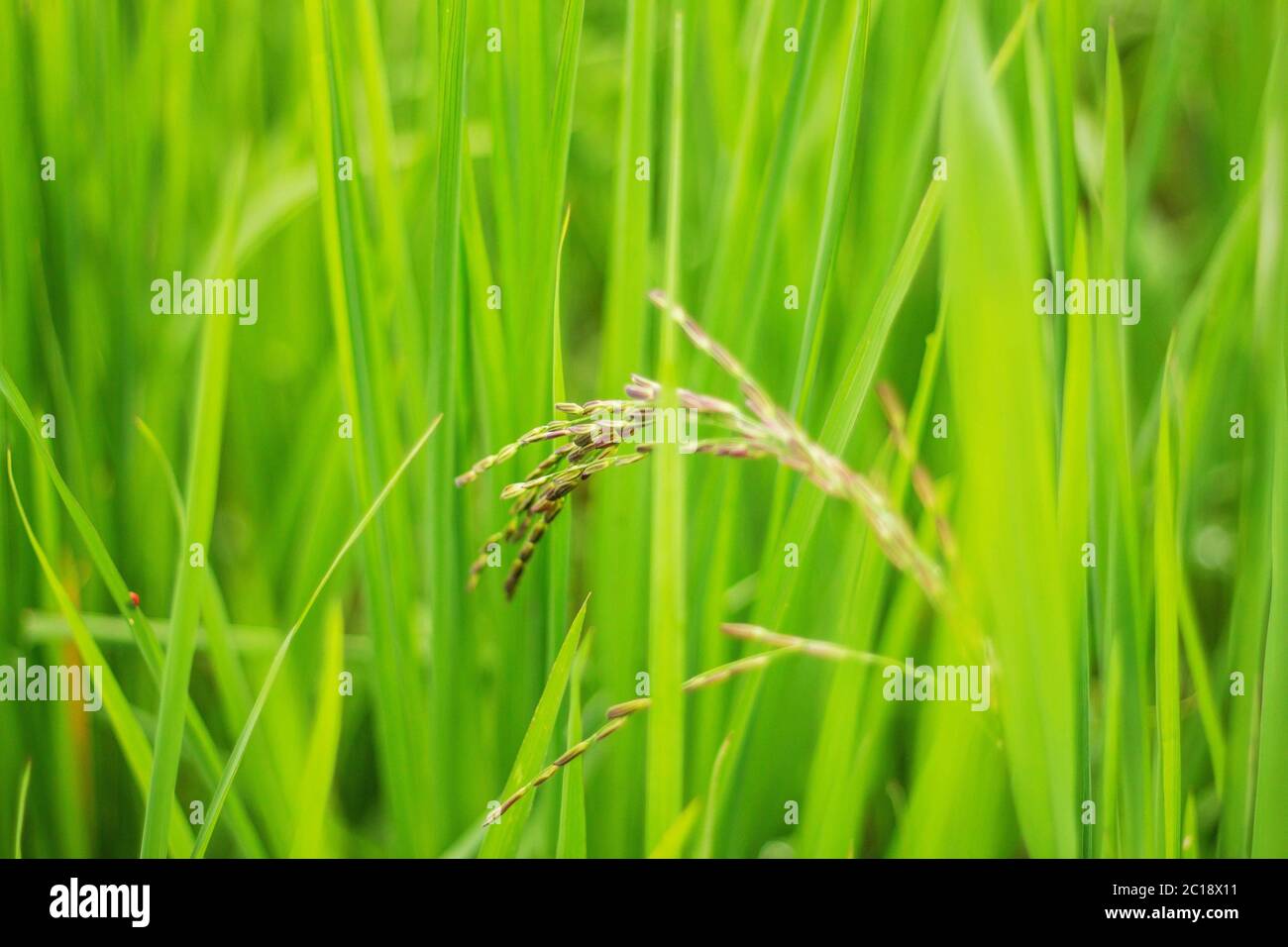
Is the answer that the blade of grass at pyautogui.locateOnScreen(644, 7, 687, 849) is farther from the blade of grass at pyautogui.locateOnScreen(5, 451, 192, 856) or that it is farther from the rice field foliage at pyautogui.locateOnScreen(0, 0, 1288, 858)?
the blade of grass at pyautogui.locateOnScreen(5, 451, 192, 856)

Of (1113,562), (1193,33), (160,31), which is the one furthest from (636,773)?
(1193,33)

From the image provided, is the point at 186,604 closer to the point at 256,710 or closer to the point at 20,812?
the point at 256,710

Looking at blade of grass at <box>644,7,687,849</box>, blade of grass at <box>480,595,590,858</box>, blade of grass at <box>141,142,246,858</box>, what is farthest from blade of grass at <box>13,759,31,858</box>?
blade of grass at <box>644,7,687,849</box>

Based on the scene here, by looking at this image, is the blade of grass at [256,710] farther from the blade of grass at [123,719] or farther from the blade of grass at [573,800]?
the blade of grass at [573,800]

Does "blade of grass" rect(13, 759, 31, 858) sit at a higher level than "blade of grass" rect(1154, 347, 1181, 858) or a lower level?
lower

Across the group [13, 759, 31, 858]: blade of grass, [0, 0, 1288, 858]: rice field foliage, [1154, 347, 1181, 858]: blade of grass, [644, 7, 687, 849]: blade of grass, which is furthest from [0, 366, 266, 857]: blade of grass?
[1154, 347, 1181, 858]: blade of grass

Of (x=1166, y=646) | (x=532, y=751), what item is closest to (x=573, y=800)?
(x=532, y=751)

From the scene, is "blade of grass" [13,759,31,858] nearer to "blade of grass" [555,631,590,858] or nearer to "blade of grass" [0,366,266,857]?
"blade of grass" [0,366,266,857]

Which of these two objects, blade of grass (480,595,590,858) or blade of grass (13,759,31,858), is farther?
blade of grass (13,759,31,858)

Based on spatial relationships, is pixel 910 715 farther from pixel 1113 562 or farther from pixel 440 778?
pixel 440 778

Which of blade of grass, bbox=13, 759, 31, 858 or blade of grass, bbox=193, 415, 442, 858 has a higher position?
blade of grass, bbox=193, 415, 442, 858
